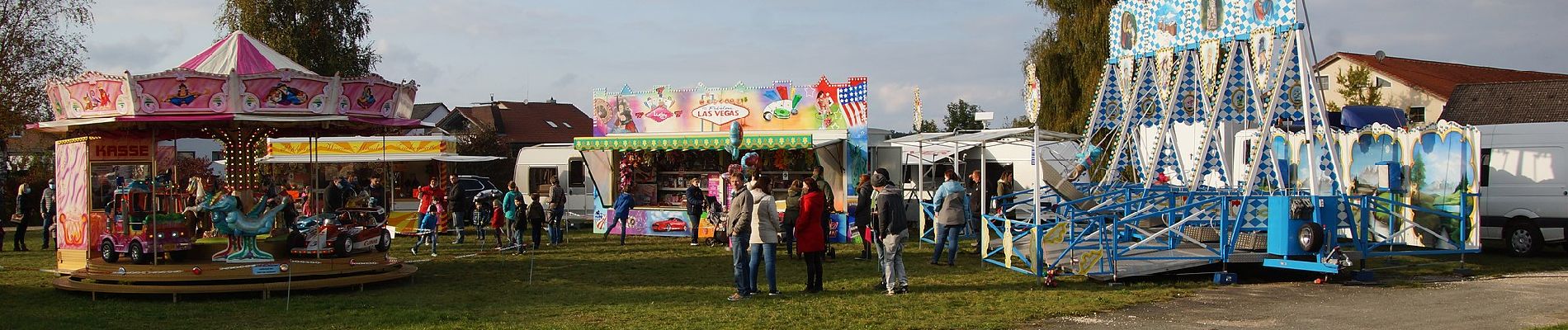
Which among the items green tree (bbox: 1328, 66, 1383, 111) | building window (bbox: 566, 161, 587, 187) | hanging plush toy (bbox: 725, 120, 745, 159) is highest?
green tree (bbox: 1328, 66, 1383, 111)

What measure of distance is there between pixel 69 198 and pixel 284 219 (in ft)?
8.13

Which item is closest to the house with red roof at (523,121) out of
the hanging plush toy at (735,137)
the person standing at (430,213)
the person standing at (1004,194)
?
the person standing at (430,213)

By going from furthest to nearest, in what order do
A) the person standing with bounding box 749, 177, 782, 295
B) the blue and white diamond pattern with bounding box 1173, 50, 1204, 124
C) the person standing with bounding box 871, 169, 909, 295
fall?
the blue and white diamond pattern with bounding box 1173, 50, 1204, 124
the person standing with bounding box 871, 169, 909, 295
the person standing with bounding box 749, 177, 782, 295

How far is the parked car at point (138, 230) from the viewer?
1313cm

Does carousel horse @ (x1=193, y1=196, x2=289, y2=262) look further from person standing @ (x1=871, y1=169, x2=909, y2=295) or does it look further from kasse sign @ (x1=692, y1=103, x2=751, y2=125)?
kasse sign @ (x1=692, y1=103, x2=751, y2=125)

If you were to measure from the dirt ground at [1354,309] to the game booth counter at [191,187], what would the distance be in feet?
27.1

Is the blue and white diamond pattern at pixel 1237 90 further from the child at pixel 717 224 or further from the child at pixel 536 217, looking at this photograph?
the child at pixel 536 217

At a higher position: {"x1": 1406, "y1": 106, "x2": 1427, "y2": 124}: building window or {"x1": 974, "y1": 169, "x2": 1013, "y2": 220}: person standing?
{"x1": 1406, "y1": 106, "x2": 1427, "y2": 124}: building window

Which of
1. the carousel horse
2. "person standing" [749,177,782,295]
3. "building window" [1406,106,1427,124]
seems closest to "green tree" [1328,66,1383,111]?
"building window" [1406,106,1427,124]

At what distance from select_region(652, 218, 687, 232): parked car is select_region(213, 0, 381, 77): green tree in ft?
53.0

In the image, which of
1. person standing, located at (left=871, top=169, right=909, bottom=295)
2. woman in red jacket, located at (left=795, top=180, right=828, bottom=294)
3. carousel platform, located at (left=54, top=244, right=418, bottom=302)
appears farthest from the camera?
carousel platform, located at (left=54, top=244, right=418, bottom=302)

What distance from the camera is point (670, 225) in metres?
21.2

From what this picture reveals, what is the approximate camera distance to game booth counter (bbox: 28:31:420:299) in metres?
12.2

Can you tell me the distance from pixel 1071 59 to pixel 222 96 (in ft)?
75.9
